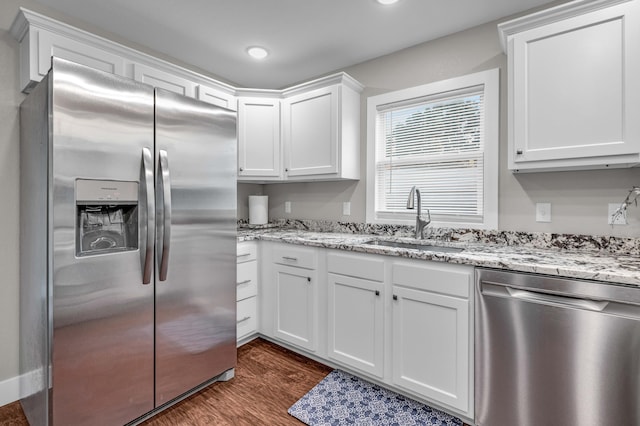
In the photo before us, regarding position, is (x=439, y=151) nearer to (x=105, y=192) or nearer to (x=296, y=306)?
(x=296, y=306)

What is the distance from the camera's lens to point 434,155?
8.19 feet

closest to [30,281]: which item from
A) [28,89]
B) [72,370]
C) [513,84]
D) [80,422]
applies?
[72,370]

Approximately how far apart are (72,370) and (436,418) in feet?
6.20

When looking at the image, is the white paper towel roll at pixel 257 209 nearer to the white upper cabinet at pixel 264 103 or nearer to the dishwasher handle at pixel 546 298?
the white upper cabinet at pixel 264 103

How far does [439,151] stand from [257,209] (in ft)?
6.17

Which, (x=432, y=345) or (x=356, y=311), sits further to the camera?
(x=356, y=311)

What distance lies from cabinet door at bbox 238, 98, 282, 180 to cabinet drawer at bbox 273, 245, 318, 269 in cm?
85

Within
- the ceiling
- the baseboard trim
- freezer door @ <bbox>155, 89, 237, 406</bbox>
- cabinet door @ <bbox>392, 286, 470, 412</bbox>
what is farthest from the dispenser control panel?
cabinet door @ <bbox>392, 286, 470, 412</bbox>

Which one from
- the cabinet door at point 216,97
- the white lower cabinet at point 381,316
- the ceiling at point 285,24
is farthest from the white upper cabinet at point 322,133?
the white lower cabinet at point 381,316

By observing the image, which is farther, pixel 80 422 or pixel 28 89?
pixel 28 89

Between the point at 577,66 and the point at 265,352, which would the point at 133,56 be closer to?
the point at 265,352

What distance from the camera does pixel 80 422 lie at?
1.47 meters

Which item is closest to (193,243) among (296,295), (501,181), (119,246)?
(119,246)

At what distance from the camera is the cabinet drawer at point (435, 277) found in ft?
5.50
